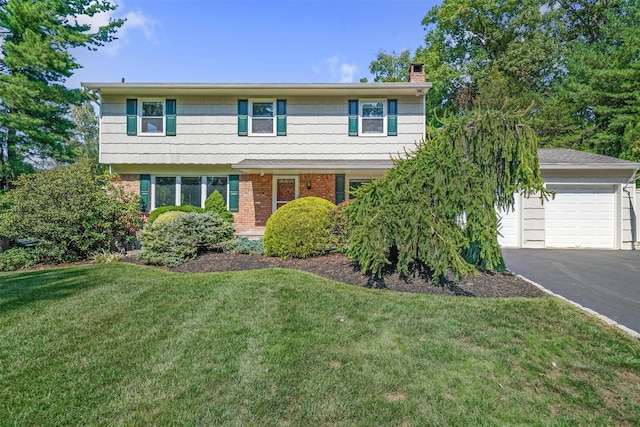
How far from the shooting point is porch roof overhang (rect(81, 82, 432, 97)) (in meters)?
11.2

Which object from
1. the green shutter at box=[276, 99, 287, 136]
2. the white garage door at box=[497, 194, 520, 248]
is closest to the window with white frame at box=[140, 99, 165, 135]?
the green shutter at box=[276, 99, 287, 136]

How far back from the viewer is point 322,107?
1189cm

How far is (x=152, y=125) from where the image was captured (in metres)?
11.9

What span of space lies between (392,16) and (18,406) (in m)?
17.0

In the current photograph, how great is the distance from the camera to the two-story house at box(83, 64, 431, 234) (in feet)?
38.5

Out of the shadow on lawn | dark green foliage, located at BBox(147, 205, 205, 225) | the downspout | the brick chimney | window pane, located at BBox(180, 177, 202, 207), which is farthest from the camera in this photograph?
the brick chimney

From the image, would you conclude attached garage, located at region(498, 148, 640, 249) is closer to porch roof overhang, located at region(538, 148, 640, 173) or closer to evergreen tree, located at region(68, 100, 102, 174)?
porch roof overhang, located at region(538, 148, 640, 173)

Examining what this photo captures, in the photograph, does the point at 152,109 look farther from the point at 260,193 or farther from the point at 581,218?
the point at 581,218

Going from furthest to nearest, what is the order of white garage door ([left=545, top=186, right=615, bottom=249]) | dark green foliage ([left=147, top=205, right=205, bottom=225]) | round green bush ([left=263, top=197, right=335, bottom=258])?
1. dark green foliage ([left=147, top=205, right=205, bottom=225])
2. white garage door ([left=545, top=186, right=615, bottom=249])
3. round green bush ([left=263, top=197, right=335, bottom=258])

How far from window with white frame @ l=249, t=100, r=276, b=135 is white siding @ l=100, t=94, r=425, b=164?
32cm

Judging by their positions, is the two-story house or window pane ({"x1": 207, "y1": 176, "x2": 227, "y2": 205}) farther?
window pane ({"x1": 207, "y1": 176, "x2": 227, "y2": 205})

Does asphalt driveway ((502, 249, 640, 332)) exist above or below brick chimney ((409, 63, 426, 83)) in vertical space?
below

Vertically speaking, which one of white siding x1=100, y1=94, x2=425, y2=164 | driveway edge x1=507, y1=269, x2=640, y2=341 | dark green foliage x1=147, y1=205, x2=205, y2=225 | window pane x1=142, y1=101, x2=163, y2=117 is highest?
window pane x1=142, y1=101, x2=163, y2=117

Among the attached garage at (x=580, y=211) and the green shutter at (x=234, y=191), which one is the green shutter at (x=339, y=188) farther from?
the attached garage at (x=580, y=211)
